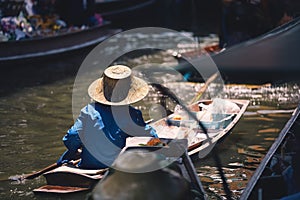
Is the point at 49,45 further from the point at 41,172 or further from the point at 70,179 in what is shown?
the point at 70,179

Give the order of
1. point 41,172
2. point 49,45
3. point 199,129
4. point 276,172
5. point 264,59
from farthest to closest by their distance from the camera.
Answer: point 49,45
point 264,59
point 199,129
point 41,172
point 276,172

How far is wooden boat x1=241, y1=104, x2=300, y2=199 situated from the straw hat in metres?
1.22

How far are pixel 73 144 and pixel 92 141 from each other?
0.67 feet

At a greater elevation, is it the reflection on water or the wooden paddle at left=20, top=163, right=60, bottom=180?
→ the wooden paddle at left=20, top=163, right=60, bottom=180

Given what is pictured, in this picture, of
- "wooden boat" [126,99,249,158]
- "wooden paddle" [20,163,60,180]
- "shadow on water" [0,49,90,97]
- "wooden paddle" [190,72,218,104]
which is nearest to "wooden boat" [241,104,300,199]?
"wooden boat" [126,99,249,158]

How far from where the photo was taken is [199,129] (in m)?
7.50

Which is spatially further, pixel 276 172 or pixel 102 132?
pixel 102 132

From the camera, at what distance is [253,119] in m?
8.72

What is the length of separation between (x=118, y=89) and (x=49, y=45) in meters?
6.98

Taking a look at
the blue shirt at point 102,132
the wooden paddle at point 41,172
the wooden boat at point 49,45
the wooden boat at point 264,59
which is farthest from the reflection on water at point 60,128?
the wooden boat at point 49,45

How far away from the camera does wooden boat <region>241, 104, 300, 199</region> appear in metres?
5.06

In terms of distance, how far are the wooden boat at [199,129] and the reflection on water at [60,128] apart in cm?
23

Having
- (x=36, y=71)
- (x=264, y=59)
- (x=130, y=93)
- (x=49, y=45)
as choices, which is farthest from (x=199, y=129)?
(x=49, y=45)

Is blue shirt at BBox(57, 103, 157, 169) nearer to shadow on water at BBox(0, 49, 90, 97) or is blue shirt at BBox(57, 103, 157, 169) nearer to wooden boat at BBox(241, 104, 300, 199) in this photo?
wooden boat at BBox(241, 104, 300, 199)
